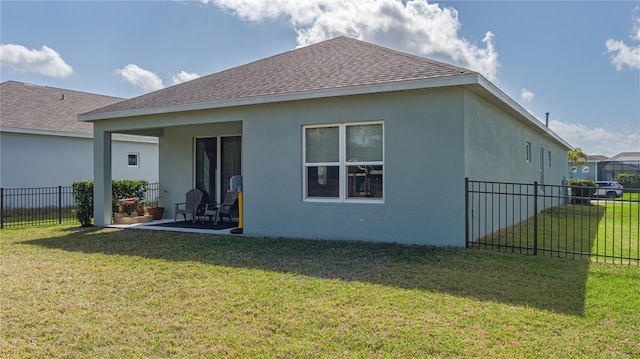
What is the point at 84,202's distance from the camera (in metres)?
12.1

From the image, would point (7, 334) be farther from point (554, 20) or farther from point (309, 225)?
point (554, 20)

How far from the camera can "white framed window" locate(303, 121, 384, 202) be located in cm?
839

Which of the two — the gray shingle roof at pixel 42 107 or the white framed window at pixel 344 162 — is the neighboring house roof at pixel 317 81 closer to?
the white framed window at pixel 344 162

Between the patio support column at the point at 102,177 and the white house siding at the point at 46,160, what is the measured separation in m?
6.79

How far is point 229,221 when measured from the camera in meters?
12.1

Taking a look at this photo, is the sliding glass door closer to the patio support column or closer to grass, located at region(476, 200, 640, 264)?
the patio support column

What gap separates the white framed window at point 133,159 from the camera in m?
20.1

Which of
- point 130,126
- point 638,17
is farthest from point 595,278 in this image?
point 638,17

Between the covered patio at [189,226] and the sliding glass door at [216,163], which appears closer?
the covered patio at [189,226]

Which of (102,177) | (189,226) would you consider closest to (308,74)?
(189,226)

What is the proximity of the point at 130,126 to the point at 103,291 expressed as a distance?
22.4 feet

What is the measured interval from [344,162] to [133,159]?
14.9 metres

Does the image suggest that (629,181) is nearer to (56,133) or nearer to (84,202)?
(84,202)

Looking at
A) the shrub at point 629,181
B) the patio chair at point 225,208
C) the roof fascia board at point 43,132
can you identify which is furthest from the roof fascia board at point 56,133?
the shrub at point 629,181
